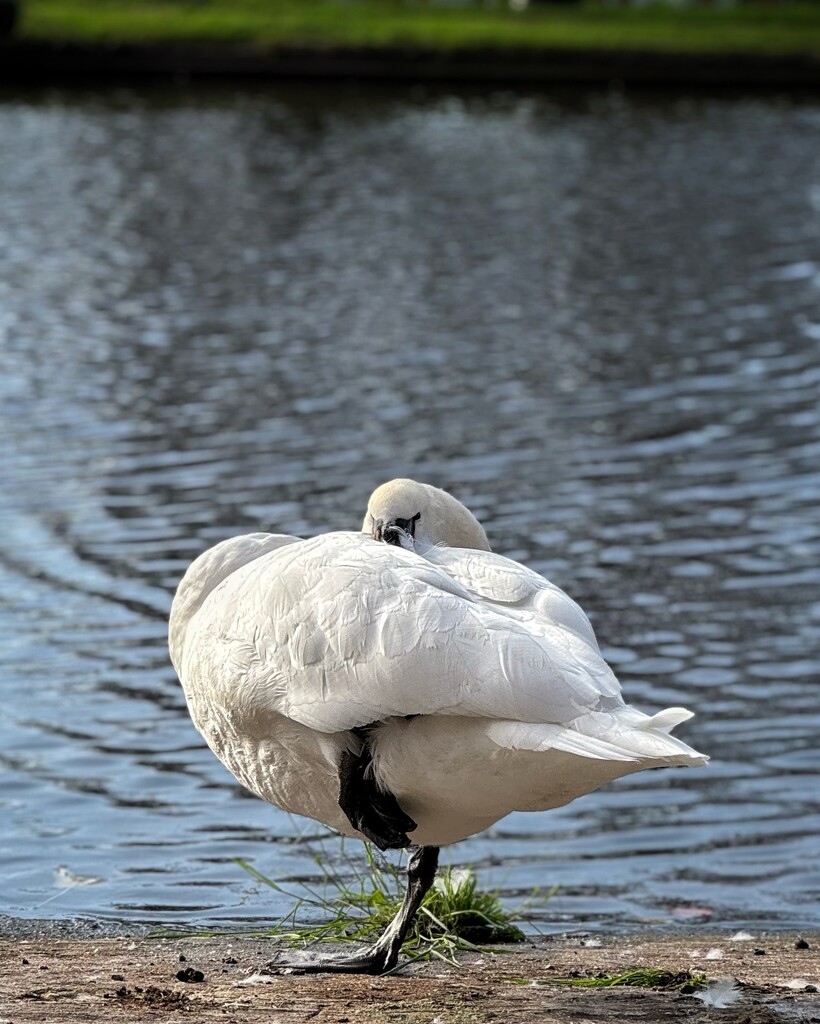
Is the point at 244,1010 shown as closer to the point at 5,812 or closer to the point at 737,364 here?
the point at 5,812

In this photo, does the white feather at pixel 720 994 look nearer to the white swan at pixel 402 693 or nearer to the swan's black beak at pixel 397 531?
the white swan at pixel 402 693

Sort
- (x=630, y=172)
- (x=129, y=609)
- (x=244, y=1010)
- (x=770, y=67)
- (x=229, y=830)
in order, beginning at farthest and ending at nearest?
(x=770, y=67) → (x=630, y=172) → (x=129, y=609) → (x=229, y=830) → (x=244, y=1010)

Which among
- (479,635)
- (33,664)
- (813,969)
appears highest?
(479,635)

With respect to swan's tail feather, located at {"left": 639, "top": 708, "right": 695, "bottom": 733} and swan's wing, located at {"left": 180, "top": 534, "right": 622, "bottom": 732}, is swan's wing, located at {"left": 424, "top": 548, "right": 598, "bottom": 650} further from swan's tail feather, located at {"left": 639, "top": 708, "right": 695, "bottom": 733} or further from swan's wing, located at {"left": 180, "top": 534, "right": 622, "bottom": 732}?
swan's tail feather, located at {"left": 639, "top": 708, "right": 695, "bottom": 733}

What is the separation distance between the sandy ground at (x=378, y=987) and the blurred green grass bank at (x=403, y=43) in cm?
3097

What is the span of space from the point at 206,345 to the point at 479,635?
11417 millimetres

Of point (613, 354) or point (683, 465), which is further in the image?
point (613, 354)

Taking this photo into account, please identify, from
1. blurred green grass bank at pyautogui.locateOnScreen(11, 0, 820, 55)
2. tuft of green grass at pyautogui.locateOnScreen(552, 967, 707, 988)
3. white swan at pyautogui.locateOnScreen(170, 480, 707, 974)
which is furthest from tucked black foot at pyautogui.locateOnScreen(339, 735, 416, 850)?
blurred green grass bank at pyautogui.locateOnScreen(11, 0, 820, 55)

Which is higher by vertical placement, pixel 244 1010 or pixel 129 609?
pixel 244 1010

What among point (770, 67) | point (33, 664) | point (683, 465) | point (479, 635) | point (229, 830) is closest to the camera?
point (479, 635)

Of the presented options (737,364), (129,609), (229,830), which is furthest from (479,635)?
(737,364)

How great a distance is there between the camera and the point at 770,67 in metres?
34.8

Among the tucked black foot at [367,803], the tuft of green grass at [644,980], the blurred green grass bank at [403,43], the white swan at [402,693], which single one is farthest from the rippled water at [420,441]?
the blurred green grass bank at [403,43]

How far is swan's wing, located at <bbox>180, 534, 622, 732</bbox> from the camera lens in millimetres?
3846
